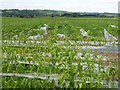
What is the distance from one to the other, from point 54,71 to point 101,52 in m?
2.32

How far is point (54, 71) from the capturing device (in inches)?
178

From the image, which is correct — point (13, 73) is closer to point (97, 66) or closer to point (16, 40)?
point (97, 66)

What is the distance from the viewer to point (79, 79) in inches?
167

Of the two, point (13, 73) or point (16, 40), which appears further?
point (16, 40)

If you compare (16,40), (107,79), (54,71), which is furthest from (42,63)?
(16,40)

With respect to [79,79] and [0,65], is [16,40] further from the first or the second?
[79,79]

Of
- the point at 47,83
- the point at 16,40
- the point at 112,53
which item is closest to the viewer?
the point at 47,83

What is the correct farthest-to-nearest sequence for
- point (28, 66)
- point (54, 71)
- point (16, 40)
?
point (16, 40)
point (28, 66)
point (54, 71)

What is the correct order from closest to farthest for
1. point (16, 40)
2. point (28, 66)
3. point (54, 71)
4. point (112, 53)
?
point (54, 71) → point (28, 66) → point (112, 53) → point (16, 40)

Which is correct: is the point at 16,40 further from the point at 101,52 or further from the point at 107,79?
the point at 107,79

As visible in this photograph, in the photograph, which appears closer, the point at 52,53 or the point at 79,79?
the point at 79,79

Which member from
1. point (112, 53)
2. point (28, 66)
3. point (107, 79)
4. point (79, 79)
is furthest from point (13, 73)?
point (112, 53)

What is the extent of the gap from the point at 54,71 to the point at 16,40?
9.40ft

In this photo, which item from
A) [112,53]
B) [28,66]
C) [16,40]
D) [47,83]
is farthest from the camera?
[16,40]
